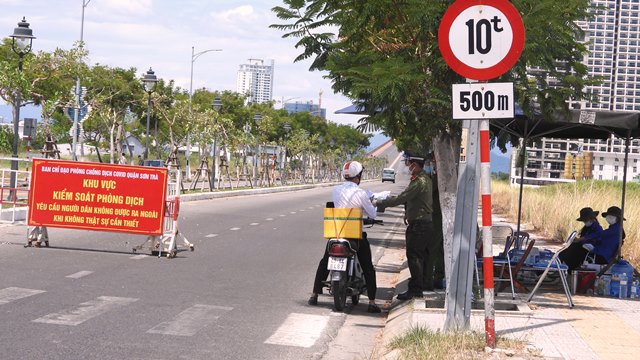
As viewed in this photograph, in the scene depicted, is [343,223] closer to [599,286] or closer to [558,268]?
[558,268]

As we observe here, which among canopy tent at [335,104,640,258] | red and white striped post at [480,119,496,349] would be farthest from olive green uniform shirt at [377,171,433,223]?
red and white striped post at [480,119,496,349]

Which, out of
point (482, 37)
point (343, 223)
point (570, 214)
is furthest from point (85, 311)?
point (570, 214)

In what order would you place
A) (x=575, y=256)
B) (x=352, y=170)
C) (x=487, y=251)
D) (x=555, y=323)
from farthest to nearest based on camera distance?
(x=575, y=256) → (x=352, y=170) → (x=555, y=323) → (x=487, y=251)

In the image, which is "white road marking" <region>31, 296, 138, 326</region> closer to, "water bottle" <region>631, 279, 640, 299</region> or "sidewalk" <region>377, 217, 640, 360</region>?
"sidewalk" <region>377, 217, 640, 360</region>

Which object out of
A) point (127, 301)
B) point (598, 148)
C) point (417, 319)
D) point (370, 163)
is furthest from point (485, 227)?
point (598, 148)

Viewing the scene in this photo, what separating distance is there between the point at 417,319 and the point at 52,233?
1130 cm

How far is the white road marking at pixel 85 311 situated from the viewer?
9328mm

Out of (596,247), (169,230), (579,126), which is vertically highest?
(579,126)

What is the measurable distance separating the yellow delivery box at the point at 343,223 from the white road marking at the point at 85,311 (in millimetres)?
2342

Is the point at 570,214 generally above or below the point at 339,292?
above

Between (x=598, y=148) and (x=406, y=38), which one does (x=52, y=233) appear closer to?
(x=406, y=38)

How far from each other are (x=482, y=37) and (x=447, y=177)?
10.9 feet

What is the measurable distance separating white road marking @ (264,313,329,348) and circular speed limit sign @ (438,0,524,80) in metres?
3.00

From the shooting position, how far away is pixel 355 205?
1113cm
